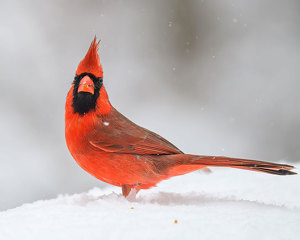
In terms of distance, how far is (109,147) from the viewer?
6.29ft

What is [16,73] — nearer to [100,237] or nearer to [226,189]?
[226,189]

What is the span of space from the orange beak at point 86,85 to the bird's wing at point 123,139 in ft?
0.63

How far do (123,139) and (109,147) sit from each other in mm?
101

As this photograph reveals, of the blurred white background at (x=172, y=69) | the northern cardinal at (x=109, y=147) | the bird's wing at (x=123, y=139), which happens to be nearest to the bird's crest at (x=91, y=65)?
the northern cardinal at (x=109, y=147)

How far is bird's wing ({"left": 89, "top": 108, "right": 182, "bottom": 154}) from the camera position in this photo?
1935 millimetres

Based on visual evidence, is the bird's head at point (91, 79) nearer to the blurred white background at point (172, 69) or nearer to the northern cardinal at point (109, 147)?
the northern cardinal at point (109, 147)

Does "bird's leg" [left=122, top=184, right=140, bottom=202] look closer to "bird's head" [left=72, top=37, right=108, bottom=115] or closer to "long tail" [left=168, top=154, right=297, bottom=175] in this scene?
"long tail" [left=168, top=154, right=297, bottom=175]

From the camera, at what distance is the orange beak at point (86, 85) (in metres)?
1.87

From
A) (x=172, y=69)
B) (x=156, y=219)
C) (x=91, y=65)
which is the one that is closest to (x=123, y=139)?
(x=91, y=65)

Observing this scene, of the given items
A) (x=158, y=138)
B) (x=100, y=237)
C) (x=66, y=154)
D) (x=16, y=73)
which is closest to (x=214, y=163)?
(x=158, y=138)

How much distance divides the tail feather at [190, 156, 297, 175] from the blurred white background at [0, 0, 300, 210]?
95.9 inches

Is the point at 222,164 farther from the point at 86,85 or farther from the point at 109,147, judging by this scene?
the point at 86,85

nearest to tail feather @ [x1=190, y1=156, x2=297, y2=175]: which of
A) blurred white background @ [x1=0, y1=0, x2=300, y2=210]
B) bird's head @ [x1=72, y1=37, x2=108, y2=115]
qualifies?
bird's head @ [x1=72, y1=37, x2=108, y2=115]

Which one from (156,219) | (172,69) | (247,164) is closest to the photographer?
(156,219)
